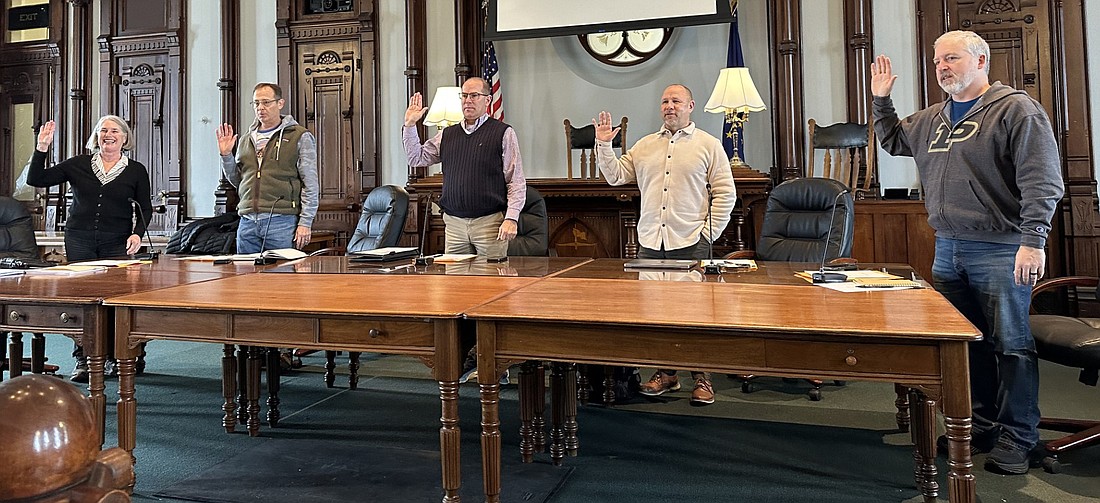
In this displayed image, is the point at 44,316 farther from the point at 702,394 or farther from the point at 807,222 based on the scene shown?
the point at 807,222

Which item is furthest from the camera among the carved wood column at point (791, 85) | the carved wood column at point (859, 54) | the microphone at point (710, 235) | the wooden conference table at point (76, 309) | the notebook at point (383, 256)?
the carved wood column at point (791, 85)

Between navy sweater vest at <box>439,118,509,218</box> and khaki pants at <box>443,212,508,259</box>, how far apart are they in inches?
1.1

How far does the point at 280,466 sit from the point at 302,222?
1.34m

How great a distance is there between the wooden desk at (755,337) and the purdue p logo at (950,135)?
24.8 inches

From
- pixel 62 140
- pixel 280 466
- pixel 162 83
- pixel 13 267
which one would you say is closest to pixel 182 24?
pixel 162 83

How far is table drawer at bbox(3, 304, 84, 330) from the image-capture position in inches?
73.7

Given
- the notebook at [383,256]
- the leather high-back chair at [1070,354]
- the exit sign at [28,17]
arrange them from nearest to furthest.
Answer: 1. the leather high-back chair at [1070,354]
2. the notebook at [383,256]
3. the exit sign at [28,17]

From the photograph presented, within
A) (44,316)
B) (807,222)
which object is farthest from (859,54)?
(44,316)

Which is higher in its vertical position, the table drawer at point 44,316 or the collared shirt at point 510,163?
the collared shirt at point 510,163

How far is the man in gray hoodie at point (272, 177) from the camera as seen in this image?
3.18 m

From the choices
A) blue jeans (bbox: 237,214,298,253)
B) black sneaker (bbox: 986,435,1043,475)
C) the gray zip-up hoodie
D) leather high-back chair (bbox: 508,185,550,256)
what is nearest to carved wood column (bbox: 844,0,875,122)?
leather high-back chair (bbox: 508,185,550,256)

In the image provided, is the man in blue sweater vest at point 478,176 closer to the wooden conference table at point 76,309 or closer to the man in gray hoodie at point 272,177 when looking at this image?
the man in gray hoodie at point 272,177

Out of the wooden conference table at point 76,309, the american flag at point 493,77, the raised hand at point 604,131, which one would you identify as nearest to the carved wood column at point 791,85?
the american flag at point 493,77

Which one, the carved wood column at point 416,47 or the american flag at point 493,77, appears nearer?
the american flag at point 493,77
